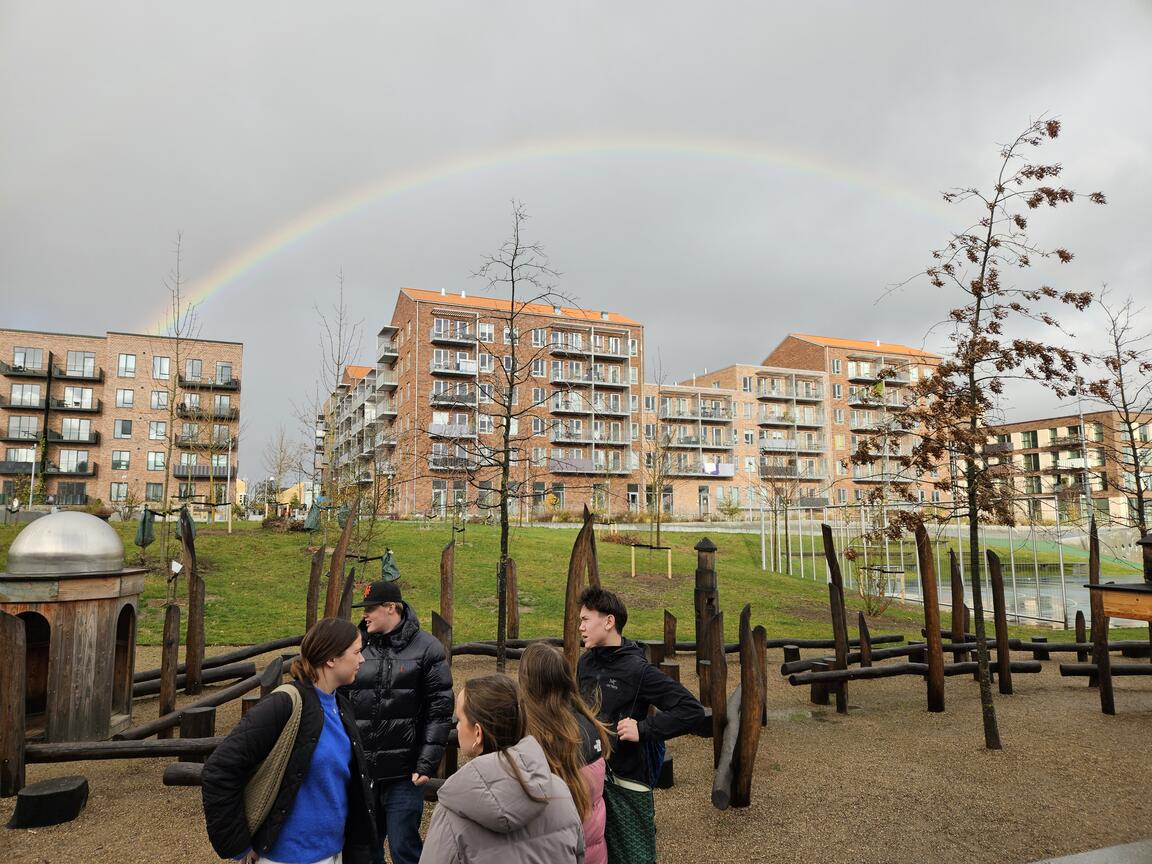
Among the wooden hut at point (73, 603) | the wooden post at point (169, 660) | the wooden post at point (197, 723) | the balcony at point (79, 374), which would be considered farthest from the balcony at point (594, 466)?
the wooden post at point (197, 723)

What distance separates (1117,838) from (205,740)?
24.4 ft

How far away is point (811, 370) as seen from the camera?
77.7 meters

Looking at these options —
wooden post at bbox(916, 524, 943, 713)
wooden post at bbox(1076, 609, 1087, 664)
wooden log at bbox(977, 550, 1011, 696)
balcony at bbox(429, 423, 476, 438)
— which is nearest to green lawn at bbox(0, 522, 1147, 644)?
wooden post at bbox(1076, 609, 1087, 664)

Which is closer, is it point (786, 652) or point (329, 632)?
point (329, 632)

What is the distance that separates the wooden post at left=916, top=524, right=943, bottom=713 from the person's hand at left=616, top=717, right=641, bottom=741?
7511mm

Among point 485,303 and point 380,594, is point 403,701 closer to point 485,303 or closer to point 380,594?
point 380,594

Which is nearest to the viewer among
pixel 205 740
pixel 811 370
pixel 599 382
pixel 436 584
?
pixel 205 740

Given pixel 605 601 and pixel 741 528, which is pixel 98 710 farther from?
pixel 741 528

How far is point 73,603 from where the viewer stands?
7398 millimetres

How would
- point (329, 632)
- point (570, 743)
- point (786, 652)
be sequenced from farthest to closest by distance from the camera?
point (786, 652)
point (329, 632)
point (570, 743)

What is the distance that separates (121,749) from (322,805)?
170 inches

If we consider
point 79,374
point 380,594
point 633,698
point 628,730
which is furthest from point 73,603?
point 79,374

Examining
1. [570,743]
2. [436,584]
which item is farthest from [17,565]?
[436,584]

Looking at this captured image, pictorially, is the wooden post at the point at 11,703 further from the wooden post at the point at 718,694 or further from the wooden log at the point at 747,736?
the wooden log at the point at 747,736
